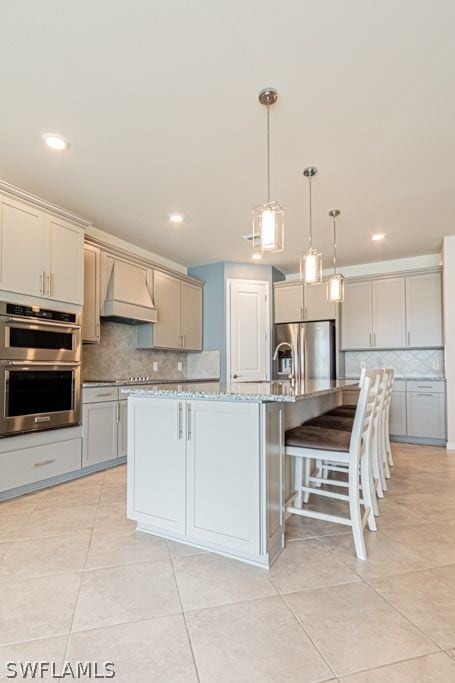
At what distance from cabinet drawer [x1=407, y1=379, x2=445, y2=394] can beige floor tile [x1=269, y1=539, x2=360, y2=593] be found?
3338mm

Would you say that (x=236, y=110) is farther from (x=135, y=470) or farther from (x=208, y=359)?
(x=208, y=359)

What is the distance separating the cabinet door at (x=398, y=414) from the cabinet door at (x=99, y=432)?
3.58m

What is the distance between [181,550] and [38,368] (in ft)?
6.08

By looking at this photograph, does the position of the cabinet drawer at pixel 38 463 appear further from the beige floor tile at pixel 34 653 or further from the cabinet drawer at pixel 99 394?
the beige floor tile at pixel 34 653

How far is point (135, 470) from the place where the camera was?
7.20 ft

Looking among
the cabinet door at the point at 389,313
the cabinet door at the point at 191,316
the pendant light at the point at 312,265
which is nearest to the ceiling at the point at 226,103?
the pendant light at the point at 312,265

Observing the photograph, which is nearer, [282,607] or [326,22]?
[282,607]

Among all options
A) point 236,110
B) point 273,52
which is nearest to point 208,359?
point 236,110

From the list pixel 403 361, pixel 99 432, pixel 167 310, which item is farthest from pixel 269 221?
pixel 403 361

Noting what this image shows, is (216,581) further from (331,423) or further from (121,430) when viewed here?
(121,430)

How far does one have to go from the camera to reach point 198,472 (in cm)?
194

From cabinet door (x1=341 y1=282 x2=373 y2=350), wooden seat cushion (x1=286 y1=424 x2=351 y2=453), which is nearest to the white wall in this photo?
cabinet door (x1=341 y1=282 x2=373 y2=350)

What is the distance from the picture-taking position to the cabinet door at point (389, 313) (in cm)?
499

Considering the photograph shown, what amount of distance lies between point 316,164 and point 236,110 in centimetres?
90
